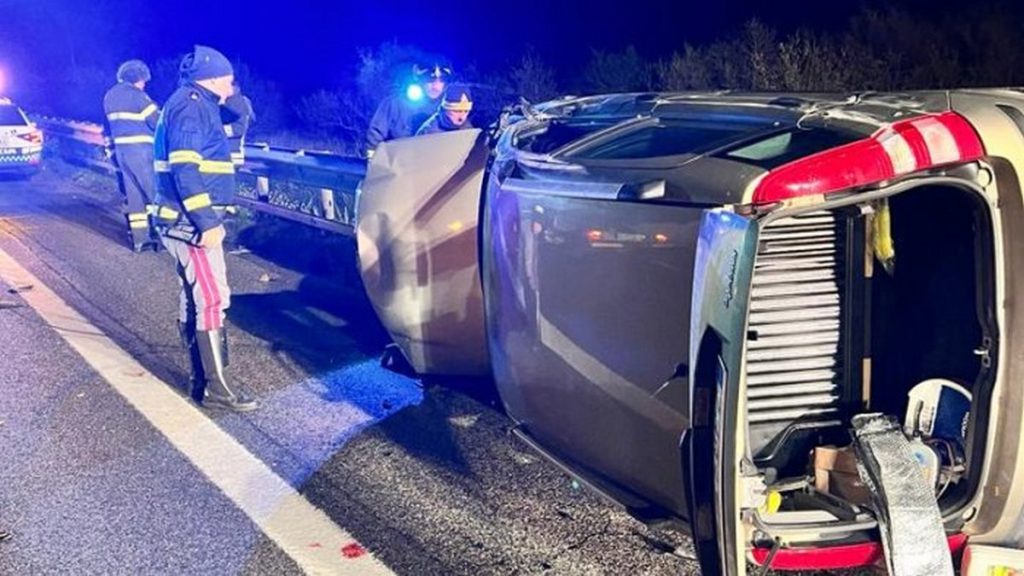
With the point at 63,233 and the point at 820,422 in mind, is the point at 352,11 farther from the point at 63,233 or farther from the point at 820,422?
the point at 820,422

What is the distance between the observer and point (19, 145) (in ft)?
49.3

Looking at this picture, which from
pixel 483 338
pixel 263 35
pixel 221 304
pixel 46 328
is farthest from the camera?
pixel 263 35

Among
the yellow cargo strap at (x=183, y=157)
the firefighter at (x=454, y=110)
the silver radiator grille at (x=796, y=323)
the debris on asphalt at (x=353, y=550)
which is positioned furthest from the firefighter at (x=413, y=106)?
the silver radiator grille at (x=796, y=323)

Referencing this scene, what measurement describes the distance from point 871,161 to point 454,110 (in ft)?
14.0

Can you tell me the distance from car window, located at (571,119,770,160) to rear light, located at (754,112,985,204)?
0.39 m

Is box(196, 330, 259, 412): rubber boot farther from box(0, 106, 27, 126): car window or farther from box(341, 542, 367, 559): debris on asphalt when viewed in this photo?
box(0, 106, 27, 126): car window

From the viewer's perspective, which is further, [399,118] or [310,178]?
[310,178]

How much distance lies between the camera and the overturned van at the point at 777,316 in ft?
7.29

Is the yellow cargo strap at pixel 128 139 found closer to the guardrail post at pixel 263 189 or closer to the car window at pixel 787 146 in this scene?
the guardrail post at pixel 263 189

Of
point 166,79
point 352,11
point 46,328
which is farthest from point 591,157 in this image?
point 352,11

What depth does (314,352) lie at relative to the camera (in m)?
5.40

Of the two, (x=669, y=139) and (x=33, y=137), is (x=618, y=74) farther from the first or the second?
(x=669, y=139)

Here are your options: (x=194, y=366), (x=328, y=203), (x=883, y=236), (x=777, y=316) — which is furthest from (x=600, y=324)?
(x=328, y=203)

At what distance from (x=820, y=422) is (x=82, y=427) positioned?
331 cm
